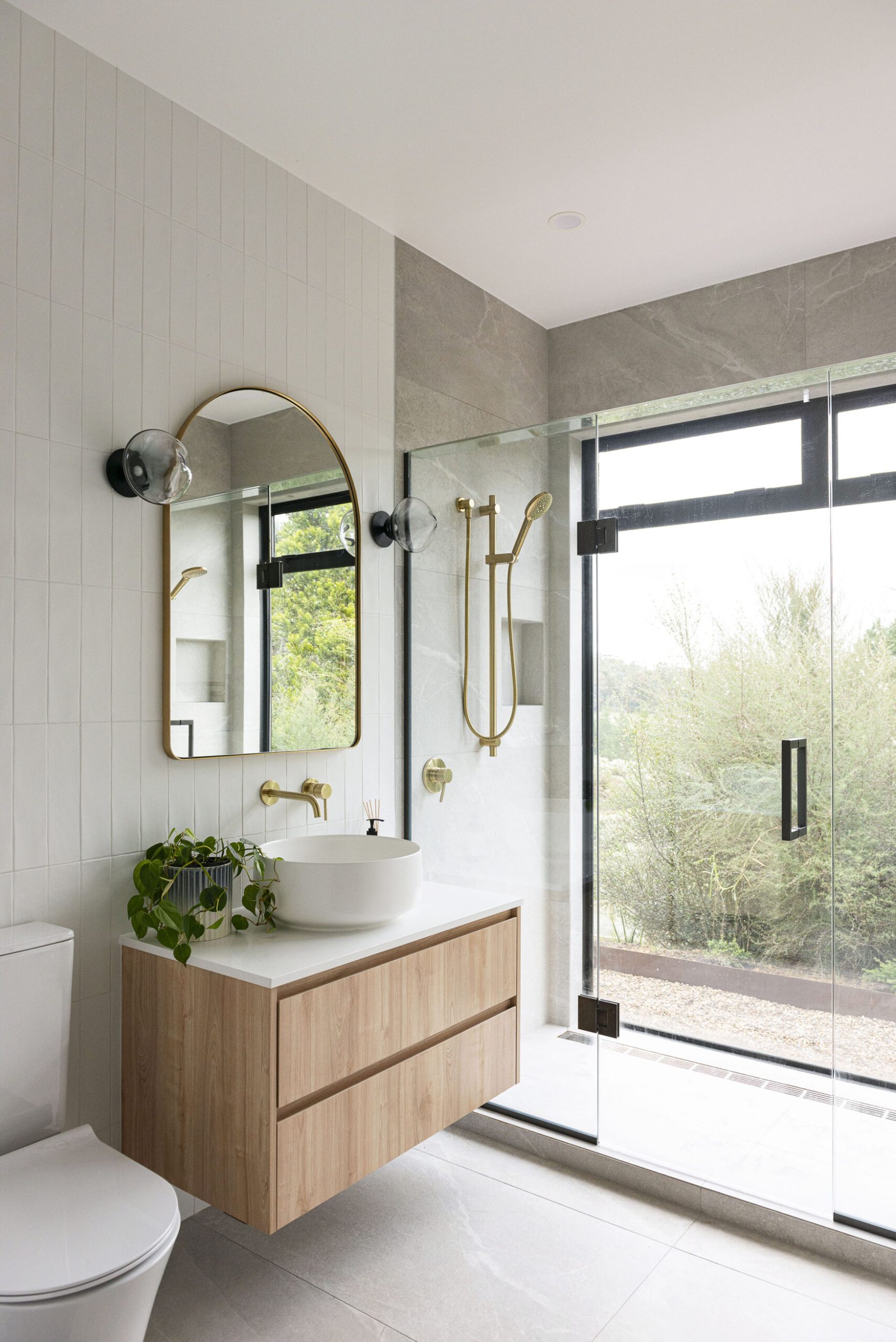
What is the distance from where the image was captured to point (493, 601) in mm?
2686

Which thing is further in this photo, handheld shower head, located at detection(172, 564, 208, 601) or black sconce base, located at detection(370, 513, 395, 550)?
black sconce base, located at detection(370, 513, 395, 550)

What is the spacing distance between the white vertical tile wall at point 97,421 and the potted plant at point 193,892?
144mm

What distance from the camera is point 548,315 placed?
3.42 meters

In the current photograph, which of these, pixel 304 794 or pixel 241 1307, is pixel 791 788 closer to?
pixel 304 794

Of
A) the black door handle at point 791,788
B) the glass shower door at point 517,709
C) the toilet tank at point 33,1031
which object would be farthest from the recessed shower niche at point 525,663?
the toilet tank at point 33,1031

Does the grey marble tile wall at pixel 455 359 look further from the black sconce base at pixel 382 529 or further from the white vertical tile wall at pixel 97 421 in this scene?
the white vertical tile wall at pixel 97 421

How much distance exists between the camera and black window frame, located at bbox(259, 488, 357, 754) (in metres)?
2.35

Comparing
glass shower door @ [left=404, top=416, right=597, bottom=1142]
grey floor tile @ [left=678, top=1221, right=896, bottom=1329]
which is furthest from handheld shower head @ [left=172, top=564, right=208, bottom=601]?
grey floor tile @ [left=678, top=1221, right=896, bottom=1329]

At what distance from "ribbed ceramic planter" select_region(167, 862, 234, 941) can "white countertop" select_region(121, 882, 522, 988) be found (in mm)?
24

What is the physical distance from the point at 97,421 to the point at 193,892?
1.04 metres

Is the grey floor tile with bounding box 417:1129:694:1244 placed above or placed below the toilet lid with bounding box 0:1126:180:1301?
below

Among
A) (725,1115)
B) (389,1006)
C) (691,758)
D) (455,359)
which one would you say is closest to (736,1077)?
(725,1115)

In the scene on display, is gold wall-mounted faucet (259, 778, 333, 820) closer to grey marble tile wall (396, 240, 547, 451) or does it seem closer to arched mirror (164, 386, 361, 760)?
arched mirror (164, 386, 361, 760)

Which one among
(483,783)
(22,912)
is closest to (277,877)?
(22,912)
